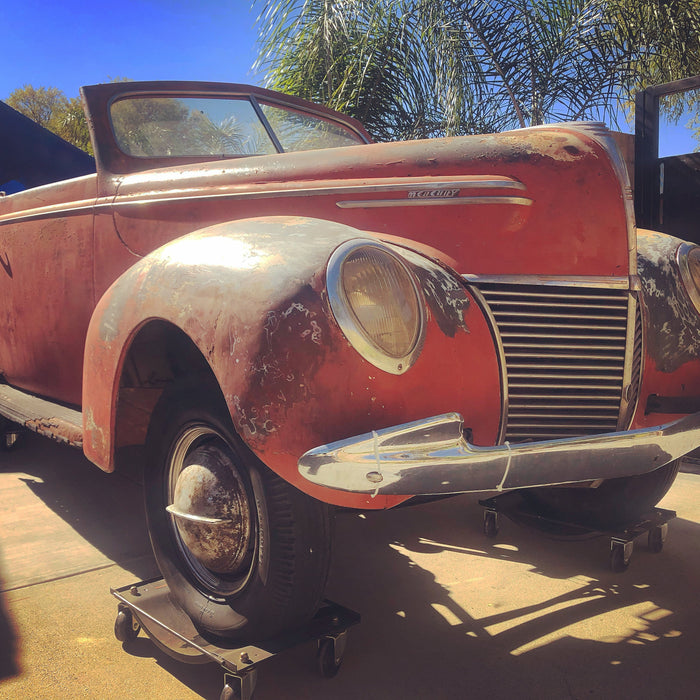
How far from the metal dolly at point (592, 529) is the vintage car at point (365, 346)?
6.2 inches

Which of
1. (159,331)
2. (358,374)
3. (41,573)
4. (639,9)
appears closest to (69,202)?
(159,331)

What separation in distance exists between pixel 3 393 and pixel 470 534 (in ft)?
7.86

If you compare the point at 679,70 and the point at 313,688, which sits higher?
the point at 679,70

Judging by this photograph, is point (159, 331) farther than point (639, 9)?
No

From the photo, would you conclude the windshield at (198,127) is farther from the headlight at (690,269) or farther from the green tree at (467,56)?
the green tree at (467,56)

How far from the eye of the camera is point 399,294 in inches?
66.9

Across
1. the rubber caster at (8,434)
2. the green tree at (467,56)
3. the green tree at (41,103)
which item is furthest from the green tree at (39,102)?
the rubber caster at (8,434)

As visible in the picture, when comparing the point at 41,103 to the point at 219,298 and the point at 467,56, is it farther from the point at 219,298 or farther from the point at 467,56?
the point at 219,298

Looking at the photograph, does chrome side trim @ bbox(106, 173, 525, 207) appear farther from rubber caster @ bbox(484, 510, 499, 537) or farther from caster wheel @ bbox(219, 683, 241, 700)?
rubber caster @ bbox(484, 510, 499, 537)

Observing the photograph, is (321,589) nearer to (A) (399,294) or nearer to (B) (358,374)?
(B) (358,374)

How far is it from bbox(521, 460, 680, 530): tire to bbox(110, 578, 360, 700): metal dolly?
128cm

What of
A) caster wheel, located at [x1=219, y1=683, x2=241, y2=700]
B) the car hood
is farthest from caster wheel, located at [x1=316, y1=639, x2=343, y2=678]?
the car hood

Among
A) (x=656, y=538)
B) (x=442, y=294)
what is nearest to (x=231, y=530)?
(x=442, y=294)

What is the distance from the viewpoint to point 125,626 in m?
2.14
